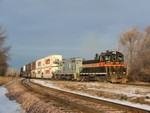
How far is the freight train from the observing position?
29.3m

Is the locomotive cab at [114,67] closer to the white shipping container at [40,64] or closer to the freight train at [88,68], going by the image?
the freight train at [88,68]

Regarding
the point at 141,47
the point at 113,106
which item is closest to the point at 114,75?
the point at 141,47

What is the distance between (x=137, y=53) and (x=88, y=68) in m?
11.4

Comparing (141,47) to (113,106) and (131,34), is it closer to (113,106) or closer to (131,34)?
(131,34)

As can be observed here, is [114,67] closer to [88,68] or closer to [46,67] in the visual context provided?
[88,68]

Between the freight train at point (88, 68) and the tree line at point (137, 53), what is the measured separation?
191 inches

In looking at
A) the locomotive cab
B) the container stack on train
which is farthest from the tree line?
the container stack on train

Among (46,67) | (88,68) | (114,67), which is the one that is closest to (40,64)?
(46,67)

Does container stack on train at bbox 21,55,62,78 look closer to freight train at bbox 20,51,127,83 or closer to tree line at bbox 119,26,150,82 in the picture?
freight train at bbox 20,51,127,83

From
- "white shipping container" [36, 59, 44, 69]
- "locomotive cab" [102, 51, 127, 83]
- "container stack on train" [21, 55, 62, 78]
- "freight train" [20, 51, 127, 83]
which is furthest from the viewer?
"white shipping container" [36, 59, 44, 69]

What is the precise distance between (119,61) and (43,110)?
2145 cm

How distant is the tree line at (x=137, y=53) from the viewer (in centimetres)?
3438

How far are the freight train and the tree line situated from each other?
4.84m

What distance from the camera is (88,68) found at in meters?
33.3
